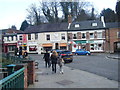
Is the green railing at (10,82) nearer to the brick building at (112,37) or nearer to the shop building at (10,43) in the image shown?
the brick building at (112,37)

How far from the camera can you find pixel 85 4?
5209 centimetres

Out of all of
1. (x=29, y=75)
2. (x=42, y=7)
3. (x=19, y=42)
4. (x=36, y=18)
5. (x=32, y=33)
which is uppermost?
(x=42, y=7)

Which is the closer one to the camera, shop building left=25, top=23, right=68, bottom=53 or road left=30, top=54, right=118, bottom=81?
road left=30, top=54, right=118, bottom=81

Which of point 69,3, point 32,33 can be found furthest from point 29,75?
point 69,3

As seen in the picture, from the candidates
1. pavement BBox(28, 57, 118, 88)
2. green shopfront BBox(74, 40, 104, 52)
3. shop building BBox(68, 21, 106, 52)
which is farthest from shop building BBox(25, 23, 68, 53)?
pavement BBox(28, 57, 118, 88)

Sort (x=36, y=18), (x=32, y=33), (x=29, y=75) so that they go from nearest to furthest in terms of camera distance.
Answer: (x=29, y=75) → (x=32, y=33) → (x=36, y=18)

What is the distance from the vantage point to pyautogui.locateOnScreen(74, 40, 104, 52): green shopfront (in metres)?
33.9

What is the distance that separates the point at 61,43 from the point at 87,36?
7.06m

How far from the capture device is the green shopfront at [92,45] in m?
33.9

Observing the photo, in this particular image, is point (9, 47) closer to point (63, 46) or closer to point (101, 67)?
point (63, 46)

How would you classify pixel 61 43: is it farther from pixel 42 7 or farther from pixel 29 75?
pixel 29 75

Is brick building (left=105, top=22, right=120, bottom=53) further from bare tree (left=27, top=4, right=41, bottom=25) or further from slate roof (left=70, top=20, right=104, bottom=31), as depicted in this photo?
bare tree (left=27, top=4, right=41, bottom=25)

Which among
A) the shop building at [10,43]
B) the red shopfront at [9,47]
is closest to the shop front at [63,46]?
the shop building at [10,43]

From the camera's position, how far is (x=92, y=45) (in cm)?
3456
